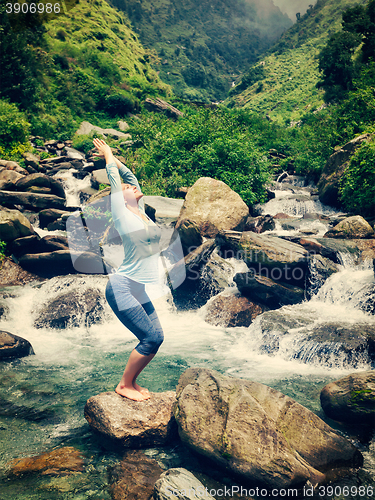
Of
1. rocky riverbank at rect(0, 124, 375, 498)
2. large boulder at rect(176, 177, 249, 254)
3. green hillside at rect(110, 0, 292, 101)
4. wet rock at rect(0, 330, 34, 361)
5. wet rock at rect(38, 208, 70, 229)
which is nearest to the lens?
rocky riverbank at rect(0, 124, 375, 498)

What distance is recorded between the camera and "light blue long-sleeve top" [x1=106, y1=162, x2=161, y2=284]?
325cm

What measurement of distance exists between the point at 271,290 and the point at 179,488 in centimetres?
625

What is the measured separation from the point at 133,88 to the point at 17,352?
50.0 m

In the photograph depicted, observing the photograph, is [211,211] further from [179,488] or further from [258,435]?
[179,488]

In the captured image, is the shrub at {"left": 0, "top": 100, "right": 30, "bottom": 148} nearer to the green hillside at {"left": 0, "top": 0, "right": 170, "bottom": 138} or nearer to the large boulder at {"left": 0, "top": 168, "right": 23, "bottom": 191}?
the large boulder at {"left": 0, "top": 168, "right": 23, "bottom": 191}

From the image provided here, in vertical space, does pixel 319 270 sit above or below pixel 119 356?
above

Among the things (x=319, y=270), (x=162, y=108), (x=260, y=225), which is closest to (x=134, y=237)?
(x=319, y=270)

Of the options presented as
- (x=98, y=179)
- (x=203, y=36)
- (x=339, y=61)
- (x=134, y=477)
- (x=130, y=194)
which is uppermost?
(x=203, y=36)

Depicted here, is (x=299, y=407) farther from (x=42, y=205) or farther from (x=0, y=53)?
(x=0, y=53)

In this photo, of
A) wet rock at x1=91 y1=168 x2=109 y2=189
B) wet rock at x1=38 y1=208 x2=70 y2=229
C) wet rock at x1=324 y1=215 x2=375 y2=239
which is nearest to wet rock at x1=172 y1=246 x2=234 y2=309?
wet rock at x1=324 y1=215 x2=375 y2=239

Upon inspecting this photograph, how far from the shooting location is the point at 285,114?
186ft

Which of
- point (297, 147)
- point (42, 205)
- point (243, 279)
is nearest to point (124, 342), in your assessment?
point (243, 279)

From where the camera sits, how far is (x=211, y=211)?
11.8 metres

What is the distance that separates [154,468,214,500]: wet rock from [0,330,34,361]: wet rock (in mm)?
4440
